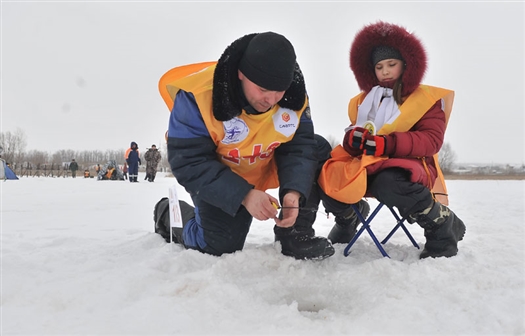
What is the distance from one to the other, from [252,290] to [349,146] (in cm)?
102

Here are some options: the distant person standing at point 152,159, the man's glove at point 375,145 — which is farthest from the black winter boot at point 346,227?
the distant person standing at point 152,159

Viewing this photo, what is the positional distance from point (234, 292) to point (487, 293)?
1.03 meters

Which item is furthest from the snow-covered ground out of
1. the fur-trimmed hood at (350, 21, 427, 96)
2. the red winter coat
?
the fur-trimmed hood at (350, 21, 427, 96)

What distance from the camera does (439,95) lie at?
224cm

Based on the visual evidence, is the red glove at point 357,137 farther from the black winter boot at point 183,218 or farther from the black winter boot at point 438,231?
the black winter boot at point 183,218

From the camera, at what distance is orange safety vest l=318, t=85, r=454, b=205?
2027 mm

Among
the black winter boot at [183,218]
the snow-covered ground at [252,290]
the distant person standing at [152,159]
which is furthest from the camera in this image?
the distant person standing at [152,159]

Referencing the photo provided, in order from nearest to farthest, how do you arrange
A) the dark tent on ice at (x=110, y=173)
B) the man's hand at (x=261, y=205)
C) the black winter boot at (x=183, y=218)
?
the man's hand at (x=261, y=205), the black winter boot at (x=183, y=218), the dark tent on ice at (x=110, y=173)

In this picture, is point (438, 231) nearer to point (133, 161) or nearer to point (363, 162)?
point (363, 162)

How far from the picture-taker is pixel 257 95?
1.85 metres

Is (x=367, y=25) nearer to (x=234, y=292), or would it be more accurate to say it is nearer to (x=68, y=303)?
(x=234, y=292)

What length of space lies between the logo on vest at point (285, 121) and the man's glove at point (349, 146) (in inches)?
12.7

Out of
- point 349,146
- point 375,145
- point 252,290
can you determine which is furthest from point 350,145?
point 252,290

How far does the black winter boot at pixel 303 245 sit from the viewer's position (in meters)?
2.01
